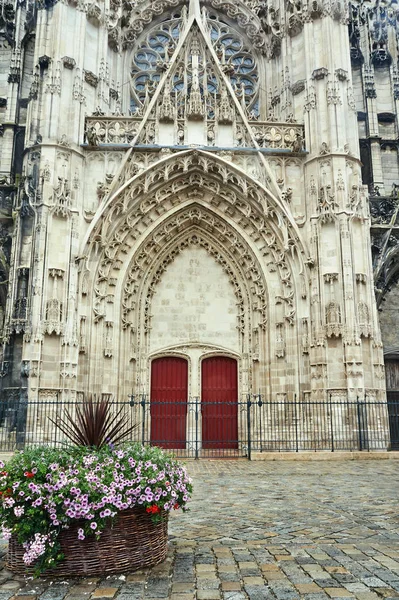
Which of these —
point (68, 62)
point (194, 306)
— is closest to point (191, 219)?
point (194, 306)

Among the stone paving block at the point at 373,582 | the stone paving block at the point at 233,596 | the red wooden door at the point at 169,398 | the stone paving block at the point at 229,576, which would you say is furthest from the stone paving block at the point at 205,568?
the red wooden door at the point at 169,398

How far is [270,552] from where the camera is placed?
184 inches

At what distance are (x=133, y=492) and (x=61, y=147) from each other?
14.5 meters

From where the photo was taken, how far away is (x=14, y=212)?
17406 millimetres

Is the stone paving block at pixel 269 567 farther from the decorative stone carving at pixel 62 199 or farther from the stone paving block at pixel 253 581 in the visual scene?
the decorative stone carving at pixel 62 199

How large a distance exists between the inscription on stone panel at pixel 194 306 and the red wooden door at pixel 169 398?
749 millimetres

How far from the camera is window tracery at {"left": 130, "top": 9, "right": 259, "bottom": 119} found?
62.0ft

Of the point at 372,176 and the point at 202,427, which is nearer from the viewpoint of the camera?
the point at 202,427

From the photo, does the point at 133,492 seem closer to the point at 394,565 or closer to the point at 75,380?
the point at 394,565

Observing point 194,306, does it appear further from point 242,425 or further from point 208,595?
point 208,595

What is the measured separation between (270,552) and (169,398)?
13.3 meters

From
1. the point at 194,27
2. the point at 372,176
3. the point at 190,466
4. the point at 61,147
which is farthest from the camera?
the point at 372,176

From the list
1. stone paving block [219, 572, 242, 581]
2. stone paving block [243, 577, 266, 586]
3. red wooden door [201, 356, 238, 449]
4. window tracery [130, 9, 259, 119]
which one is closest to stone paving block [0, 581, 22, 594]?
stone paving block [219, 572, 242, 581]

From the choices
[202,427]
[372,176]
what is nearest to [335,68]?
[372,176]
